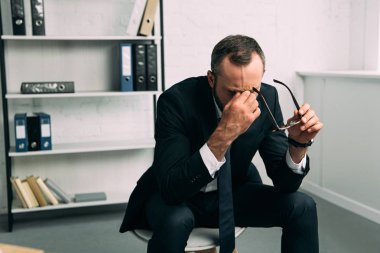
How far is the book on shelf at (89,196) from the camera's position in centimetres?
300

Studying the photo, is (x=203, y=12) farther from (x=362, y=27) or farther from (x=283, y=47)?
(x=362, y=27)

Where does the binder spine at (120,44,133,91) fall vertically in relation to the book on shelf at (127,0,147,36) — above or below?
below

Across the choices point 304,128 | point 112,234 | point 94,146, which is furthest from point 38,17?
point 304,128

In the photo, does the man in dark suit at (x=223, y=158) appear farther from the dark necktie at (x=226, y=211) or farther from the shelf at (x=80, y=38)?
the shelf at (x=80, y=38)

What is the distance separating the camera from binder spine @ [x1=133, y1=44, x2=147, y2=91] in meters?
2.91

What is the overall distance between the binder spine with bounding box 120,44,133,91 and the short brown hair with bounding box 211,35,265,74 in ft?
4.57

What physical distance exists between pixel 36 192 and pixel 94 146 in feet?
1.37

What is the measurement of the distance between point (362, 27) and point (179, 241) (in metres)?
2.60

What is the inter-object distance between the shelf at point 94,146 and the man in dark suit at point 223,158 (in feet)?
4.09

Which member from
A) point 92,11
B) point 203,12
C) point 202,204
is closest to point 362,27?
point 203,12

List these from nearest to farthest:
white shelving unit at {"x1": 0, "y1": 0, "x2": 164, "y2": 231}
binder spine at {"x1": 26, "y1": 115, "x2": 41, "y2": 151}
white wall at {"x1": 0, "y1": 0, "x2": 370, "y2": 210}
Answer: binder spine at {"x1": 26, "y1": 115, "x2": 41, "y2": 151}, white shelving unit at {"x1": 0, "y1": 0, "x2": 164, "y2": 231}, white wall at {"x1": 0, "y1": 0, "x2": 370, "y2": 210}

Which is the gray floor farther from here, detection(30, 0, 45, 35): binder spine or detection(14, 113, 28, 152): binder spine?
detection(30, 0, 45, 35): binder spine

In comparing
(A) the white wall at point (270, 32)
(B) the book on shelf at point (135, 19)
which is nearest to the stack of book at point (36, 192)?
(A) the white wall at point (270, 32)

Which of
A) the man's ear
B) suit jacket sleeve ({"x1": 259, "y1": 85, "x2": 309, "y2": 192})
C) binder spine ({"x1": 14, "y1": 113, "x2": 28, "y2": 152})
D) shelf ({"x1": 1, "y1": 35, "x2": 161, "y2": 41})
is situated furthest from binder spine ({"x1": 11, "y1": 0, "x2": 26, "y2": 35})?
suit jacket sleeve ({"x1": 259, "y1": 85, "x2": 309, "y2": 192})
